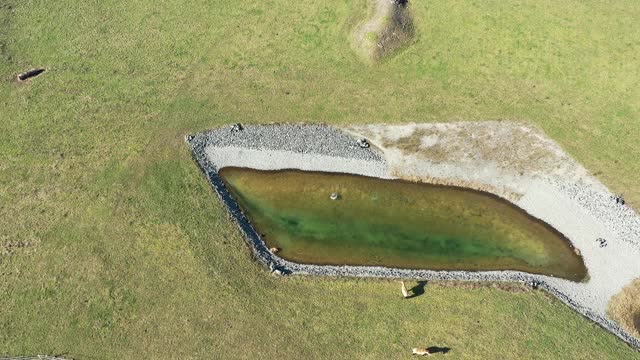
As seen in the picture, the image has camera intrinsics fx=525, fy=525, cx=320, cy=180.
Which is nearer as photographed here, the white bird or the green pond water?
the white bird

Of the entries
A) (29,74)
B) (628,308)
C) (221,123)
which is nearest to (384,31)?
(221,123)

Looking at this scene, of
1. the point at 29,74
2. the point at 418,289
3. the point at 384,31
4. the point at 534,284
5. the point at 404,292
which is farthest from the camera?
the point at 384,31

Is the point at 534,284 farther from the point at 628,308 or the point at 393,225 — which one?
the point at 393,225

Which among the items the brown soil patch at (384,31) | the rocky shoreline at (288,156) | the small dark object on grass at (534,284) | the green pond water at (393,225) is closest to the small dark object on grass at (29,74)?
the rocky shoreline at (288,156)

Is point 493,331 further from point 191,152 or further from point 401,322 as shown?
point 191,152

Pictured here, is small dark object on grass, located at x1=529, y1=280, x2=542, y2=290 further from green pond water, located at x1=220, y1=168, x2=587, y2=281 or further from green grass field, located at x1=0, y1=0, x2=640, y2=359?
green pond water, located at x1=220, y1=168, x2=587, y2=281

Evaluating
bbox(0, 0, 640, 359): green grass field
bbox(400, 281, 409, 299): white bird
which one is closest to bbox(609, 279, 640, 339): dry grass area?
bbox(0, 0, 640, 359): green grass field

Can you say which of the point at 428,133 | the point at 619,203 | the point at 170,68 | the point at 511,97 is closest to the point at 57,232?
the point at 170,68
